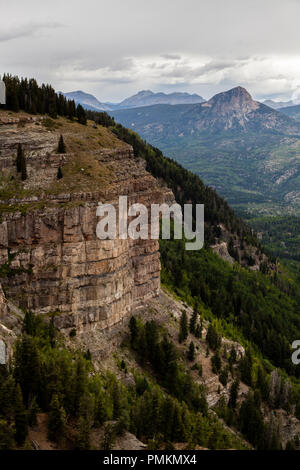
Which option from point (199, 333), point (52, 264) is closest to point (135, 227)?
point (52, 264)

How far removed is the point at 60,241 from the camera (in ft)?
236

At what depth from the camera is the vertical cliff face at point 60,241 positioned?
70.4m

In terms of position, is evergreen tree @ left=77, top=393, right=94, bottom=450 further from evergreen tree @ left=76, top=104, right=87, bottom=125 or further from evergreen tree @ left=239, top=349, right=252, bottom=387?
evergreen tree @ left=76, top=104, right=87, bottom=125

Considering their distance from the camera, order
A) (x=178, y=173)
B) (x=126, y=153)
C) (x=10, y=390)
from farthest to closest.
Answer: (x=178, y=173) < (x=126, y=153) < (x=10, y=390)

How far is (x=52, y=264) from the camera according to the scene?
71688 mm

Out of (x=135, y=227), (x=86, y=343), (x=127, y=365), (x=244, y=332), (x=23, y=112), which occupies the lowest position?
(x=244, y=332)

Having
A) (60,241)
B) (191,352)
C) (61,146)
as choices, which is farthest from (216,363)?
(61,146)

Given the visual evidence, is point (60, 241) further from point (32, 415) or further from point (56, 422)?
point (56, 422)

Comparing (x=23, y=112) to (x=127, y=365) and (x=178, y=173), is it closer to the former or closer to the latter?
(x=127, y=365)

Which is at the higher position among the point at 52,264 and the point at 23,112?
the point at 23,112

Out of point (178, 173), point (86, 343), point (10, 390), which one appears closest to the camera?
point (10, 390)

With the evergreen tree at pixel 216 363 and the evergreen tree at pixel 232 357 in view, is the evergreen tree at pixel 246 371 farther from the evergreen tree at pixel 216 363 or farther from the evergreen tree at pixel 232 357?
the evergreen tree at pixel 216 363

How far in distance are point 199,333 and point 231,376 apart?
11.2m

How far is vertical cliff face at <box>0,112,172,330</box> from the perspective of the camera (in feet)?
231
